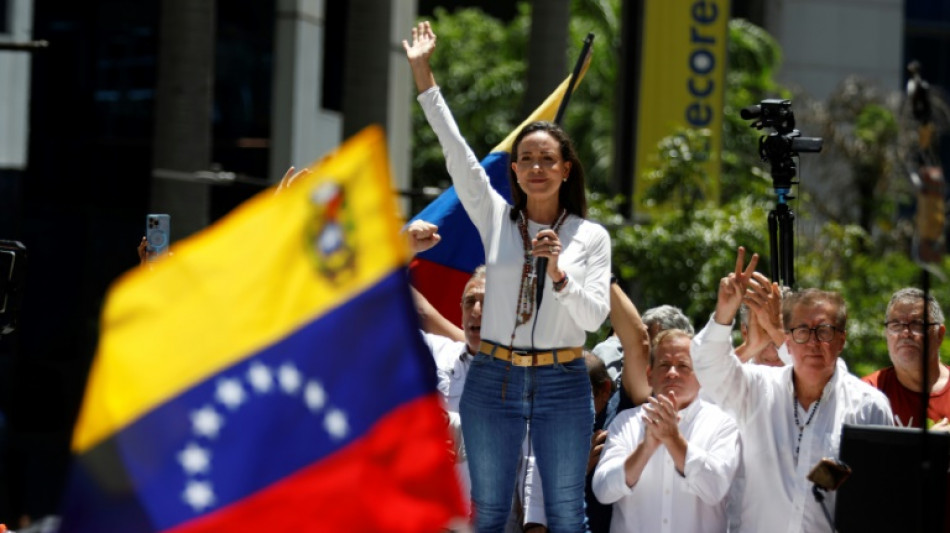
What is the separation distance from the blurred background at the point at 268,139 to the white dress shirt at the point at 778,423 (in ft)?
14.1

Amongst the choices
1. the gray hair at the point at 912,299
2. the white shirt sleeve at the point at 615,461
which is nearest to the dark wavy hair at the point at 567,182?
the white shirt sleeve at the point at 615,461

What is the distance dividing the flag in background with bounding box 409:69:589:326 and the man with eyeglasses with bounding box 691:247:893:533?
185 cm

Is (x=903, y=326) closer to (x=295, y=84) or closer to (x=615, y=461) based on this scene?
(x=615, y=461)

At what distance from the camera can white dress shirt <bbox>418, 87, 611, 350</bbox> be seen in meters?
6.10

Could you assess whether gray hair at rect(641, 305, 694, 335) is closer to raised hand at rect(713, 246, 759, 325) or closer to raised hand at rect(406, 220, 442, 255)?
raised hand at rect(713, 246, 759, 325)

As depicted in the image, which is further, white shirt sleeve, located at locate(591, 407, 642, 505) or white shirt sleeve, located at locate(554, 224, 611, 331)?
white shirt sleeve, located at locate(591, 407, 642, 505)

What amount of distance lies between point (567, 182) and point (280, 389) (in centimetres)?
299

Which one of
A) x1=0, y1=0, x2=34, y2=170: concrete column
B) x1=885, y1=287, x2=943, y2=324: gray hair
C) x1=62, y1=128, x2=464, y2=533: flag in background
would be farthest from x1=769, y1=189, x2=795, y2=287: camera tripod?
x1=0, y1=0, x2=34, y2=170: concrete column

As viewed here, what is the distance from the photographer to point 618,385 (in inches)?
308

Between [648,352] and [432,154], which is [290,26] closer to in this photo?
[432,154]

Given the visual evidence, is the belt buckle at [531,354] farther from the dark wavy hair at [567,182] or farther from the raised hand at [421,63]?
the raised hand at [421,63]

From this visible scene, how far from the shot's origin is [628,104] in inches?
824

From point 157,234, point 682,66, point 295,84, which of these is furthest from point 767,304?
point 682,66

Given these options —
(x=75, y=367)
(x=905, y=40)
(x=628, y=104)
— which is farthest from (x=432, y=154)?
(x=905, y=40)
